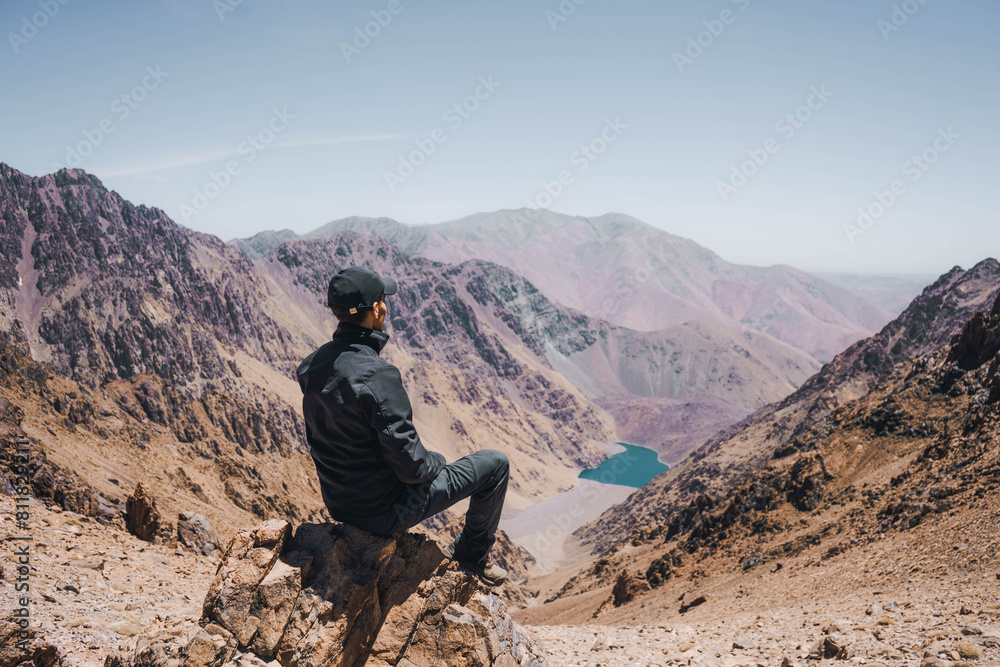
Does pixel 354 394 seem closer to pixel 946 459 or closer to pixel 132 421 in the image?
pixel 946 459

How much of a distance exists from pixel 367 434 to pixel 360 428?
0.09m

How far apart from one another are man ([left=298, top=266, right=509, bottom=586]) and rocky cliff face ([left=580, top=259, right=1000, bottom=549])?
2050 inches

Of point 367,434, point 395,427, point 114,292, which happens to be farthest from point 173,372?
point 395,427

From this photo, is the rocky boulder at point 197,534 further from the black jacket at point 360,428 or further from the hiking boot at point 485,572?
the black jacket at point 360,428

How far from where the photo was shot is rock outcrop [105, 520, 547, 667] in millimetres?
5672

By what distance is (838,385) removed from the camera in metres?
62.1

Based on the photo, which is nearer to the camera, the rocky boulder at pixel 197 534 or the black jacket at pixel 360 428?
the black jacket at pixel 360 428

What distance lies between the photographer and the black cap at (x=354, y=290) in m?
6.02

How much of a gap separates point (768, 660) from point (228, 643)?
7479 mm

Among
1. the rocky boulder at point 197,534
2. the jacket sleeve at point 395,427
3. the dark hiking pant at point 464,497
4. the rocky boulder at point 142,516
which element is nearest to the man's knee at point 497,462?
the dark hiking pant at point 464,497

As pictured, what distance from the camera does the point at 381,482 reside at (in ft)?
19.8

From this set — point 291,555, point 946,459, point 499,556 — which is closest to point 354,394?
point 291,555

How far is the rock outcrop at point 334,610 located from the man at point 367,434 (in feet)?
1.62
